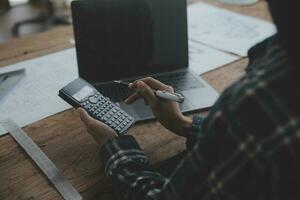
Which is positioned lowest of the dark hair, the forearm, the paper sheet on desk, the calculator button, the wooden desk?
the wooden desk

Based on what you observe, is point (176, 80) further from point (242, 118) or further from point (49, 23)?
point (49, 23)

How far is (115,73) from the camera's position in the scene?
117 centimetres

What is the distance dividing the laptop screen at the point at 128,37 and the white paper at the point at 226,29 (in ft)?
0.79

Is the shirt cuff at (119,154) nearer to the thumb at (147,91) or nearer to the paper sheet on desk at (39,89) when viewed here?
the thumb at (147,91)

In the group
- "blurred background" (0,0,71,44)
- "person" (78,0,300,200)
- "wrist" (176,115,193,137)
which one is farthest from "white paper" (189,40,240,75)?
"blurred background" (0,0,71,44)

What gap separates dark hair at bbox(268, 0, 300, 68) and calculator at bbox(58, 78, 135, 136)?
491 millimetres

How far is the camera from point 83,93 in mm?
981

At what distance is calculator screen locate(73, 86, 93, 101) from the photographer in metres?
0.97

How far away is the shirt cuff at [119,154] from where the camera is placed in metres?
0.79

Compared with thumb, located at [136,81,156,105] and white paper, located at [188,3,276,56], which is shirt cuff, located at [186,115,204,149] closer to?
thumb, located at [136,81,156,105]

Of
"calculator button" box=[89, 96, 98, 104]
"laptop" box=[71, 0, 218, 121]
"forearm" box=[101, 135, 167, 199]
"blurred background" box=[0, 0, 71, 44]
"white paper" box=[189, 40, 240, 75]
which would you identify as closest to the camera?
"forearm" box=[101, 135, 167, 199]

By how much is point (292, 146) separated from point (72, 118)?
65 centimetres

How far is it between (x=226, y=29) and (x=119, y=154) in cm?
84

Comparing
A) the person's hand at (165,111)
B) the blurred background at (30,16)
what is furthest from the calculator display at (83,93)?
the blurred background at (30,16)
